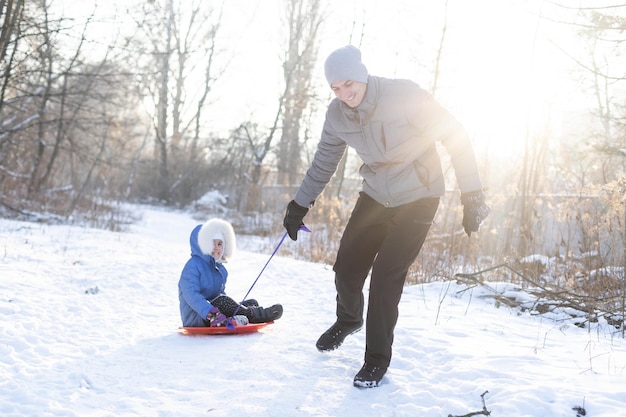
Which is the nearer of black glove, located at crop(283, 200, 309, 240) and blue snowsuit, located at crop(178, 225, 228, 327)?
black glove, located at crop(283, 200, 309, 240)

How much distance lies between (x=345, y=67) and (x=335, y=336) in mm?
1576

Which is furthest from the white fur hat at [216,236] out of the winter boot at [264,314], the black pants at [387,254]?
the black pants at [387,254]

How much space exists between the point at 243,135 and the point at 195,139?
3.17 m

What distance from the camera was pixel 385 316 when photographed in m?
2.75

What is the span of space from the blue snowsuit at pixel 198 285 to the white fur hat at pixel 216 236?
0.17ft

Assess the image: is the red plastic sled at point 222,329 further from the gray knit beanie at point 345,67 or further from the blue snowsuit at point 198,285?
the gray knit beanie at point 345,67

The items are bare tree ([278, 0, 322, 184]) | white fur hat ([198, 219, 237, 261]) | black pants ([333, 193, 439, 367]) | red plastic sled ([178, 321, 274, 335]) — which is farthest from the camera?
bare tree ([278, 0, 322, 184])

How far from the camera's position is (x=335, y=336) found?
127 inches

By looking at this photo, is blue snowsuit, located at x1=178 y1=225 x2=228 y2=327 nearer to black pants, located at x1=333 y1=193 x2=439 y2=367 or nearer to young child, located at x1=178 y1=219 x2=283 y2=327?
young child, located at x1=178 y1=219 x2=283 y2=327

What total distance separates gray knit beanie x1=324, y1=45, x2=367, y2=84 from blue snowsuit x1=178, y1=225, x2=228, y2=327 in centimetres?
177

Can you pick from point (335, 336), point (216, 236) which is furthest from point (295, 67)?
point (335, 336)

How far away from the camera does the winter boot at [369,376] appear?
2705mm

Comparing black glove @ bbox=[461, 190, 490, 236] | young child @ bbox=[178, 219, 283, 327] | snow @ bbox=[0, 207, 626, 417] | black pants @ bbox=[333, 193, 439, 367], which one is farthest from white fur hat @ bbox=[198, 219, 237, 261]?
black glove @ bbox=[461, 190, 490, 236]

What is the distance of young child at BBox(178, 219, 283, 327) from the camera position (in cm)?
374
